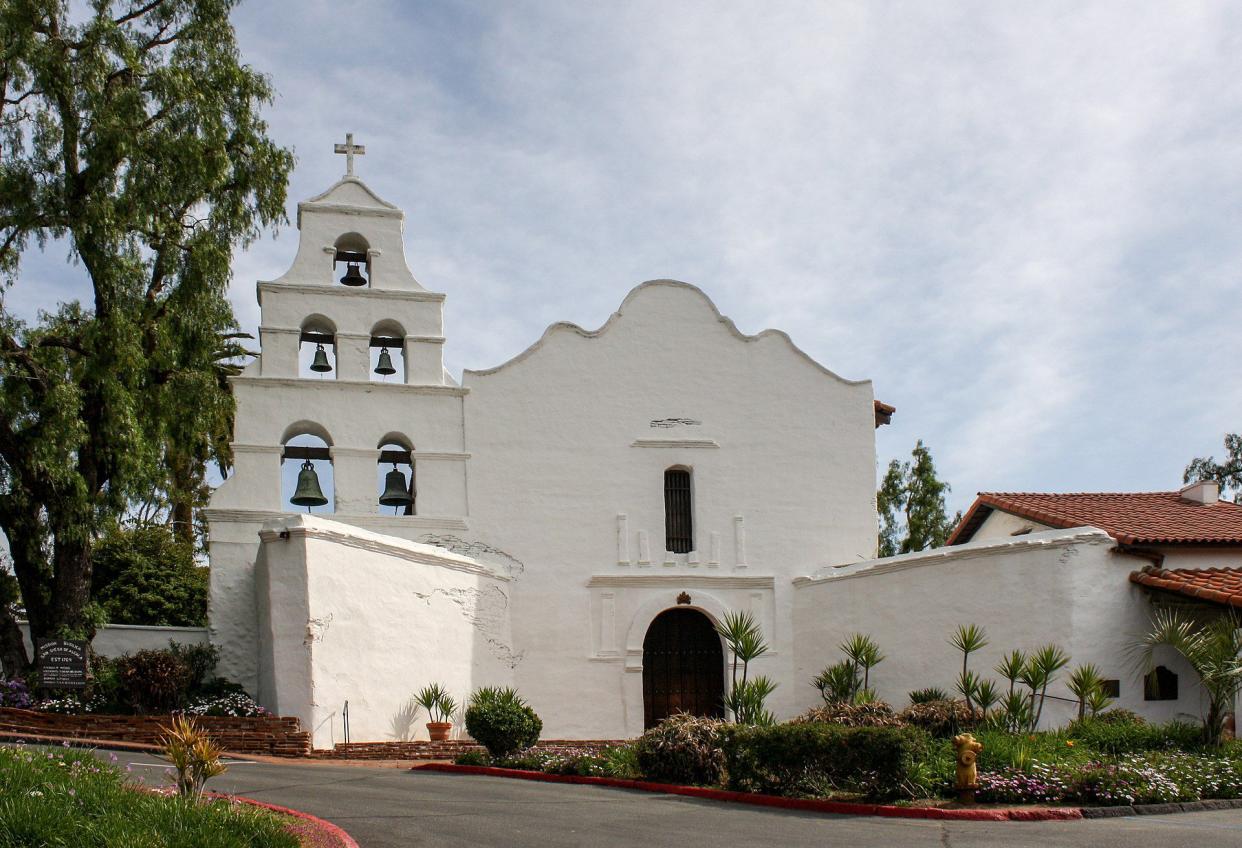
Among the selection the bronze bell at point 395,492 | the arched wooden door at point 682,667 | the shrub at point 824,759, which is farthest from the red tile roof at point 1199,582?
the bronze bell at point 395,492

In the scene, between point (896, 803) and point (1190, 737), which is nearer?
point (896, 803)

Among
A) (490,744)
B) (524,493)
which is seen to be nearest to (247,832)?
(490,744)

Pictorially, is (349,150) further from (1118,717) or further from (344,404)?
(1118,717)

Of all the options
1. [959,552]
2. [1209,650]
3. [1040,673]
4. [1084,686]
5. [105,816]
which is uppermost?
[959,552]

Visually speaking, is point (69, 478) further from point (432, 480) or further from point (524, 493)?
point (524, 493)

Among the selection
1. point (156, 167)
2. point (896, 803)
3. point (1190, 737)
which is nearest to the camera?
point (896, 803)

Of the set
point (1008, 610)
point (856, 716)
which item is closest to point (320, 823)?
point (856, 716)

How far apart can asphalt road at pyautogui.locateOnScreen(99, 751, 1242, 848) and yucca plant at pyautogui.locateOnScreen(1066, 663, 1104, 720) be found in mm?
5081

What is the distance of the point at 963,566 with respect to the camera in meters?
21.0

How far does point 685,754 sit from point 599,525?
8.97 metres

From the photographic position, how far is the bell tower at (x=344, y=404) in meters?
21.6

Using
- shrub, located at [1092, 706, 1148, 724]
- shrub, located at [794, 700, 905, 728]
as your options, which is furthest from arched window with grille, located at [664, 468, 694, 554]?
shrub, located at [1092, 706, 1148, 724]

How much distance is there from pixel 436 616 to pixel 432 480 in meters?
3.02

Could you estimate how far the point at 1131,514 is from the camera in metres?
22.5
